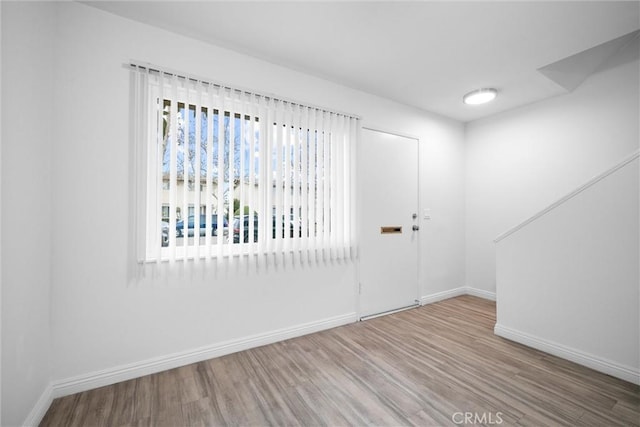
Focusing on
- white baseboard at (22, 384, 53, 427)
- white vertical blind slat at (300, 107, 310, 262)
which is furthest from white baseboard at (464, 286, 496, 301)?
white baseboard at (22, 384, 53, 427)

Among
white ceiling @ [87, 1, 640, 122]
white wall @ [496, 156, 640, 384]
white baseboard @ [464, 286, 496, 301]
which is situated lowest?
white baseboard @ [464, 286, 496, 301]

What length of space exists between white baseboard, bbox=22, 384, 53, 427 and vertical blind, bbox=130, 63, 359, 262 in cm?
92

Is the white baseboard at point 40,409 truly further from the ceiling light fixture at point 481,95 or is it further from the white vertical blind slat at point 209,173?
the ceiling light fixture at point 481,95

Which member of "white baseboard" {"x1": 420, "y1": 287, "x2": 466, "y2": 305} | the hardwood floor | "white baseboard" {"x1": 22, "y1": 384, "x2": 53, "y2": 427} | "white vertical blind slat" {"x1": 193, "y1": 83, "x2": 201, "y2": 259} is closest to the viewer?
"white baseboard" {"x1": 22, "y1": 384, "x2": 53, "y2": 427}

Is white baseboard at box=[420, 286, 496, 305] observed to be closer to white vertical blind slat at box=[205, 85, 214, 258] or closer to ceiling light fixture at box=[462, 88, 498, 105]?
ceiling light fixture at box=[462, 88, 498, 105]

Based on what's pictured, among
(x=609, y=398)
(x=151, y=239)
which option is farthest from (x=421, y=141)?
(x=151, y=239)

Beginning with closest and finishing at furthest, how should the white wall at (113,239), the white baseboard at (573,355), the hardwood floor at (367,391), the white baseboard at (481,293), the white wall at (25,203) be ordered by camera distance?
1. the white wall at (25,203)
2. the hardwood floor at (367,391)
3. the white wall at (113,239)
4. the white baseboard at (573,355)
5. the white baseboard at (481,293)

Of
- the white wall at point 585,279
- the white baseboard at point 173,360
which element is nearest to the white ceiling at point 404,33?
the white wall at point 585,279

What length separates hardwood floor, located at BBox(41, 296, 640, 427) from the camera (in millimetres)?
1589

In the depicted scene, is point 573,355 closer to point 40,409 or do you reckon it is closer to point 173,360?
point 173,360

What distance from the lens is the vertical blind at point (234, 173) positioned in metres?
2.01

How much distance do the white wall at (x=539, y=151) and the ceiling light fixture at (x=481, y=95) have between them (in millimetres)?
805

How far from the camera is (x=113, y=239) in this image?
1.90 m

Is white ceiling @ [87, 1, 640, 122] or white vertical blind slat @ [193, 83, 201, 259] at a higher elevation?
white ceiling @ [87, 1, 640, 122]
